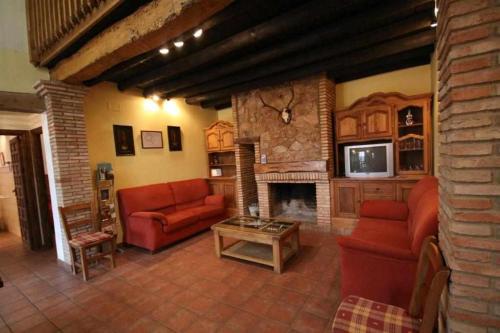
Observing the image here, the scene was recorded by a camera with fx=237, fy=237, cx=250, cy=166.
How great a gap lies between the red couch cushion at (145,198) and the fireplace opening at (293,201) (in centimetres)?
206

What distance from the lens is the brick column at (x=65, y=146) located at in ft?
10.3

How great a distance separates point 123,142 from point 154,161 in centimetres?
68

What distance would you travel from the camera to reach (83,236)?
125 inches

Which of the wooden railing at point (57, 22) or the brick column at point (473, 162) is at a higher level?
the wooden railing at point (57, 22)

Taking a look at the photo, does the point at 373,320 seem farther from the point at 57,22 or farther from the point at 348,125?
the point at 57,22

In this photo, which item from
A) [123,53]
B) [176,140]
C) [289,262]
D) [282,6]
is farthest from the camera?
[176,140]

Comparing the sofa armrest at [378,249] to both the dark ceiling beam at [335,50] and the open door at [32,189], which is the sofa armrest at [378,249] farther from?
the open door at [32,189]

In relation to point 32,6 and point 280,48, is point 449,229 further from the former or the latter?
point 32,6

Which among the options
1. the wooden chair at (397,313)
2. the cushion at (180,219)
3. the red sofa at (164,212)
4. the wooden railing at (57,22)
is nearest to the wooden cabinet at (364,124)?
the red sofa at (164,212)

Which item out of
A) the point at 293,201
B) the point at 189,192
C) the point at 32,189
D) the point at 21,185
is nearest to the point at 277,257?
the point at 293,201

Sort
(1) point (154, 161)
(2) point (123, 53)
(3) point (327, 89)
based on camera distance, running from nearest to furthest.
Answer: (2) point (123, 53) < (3) point (327, 89) < (1) point (154, 161)

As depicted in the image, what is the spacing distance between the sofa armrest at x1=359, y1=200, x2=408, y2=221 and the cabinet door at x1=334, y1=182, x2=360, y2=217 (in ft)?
1.73

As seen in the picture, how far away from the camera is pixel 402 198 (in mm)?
3588

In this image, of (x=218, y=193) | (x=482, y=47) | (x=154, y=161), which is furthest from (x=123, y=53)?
(x=218, y=193)
